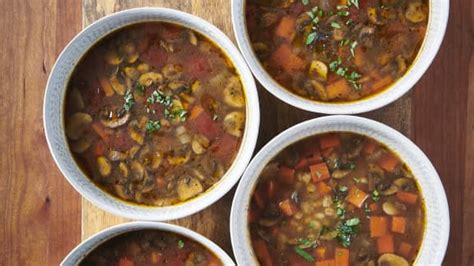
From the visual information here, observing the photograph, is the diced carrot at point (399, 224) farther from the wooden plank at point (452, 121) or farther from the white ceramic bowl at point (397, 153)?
the wooden plank at point (452, 121)

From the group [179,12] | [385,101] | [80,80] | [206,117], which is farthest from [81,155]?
[385,101]

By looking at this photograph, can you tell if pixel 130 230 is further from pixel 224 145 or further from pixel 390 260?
pixel 390 260

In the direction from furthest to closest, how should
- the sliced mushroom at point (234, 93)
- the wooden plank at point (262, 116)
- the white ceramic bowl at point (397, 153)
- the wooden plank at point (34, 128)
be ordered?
the wooden plank at point (34, 128) < the wooden plank at point (262, 116) < the sliced mushroom at point (234, 93) < the white ceramic bowl at point (397, 153)

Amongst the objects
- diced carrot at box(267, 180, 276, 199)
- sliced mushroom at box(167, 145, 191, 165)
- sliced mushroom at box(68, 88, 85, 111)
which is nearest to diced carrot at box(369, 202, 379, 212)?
diced carrot at box(267, 180, 276, 199)

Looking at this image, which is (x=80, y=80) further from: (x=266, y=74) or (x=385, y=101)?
(x=385, y=101)

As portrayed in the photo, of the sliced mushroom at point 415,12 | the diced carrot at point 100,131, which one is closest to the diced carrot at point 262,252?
the diced carrot at point 100,131

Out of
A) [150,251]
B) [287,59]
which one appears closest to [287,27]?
[287,59]
